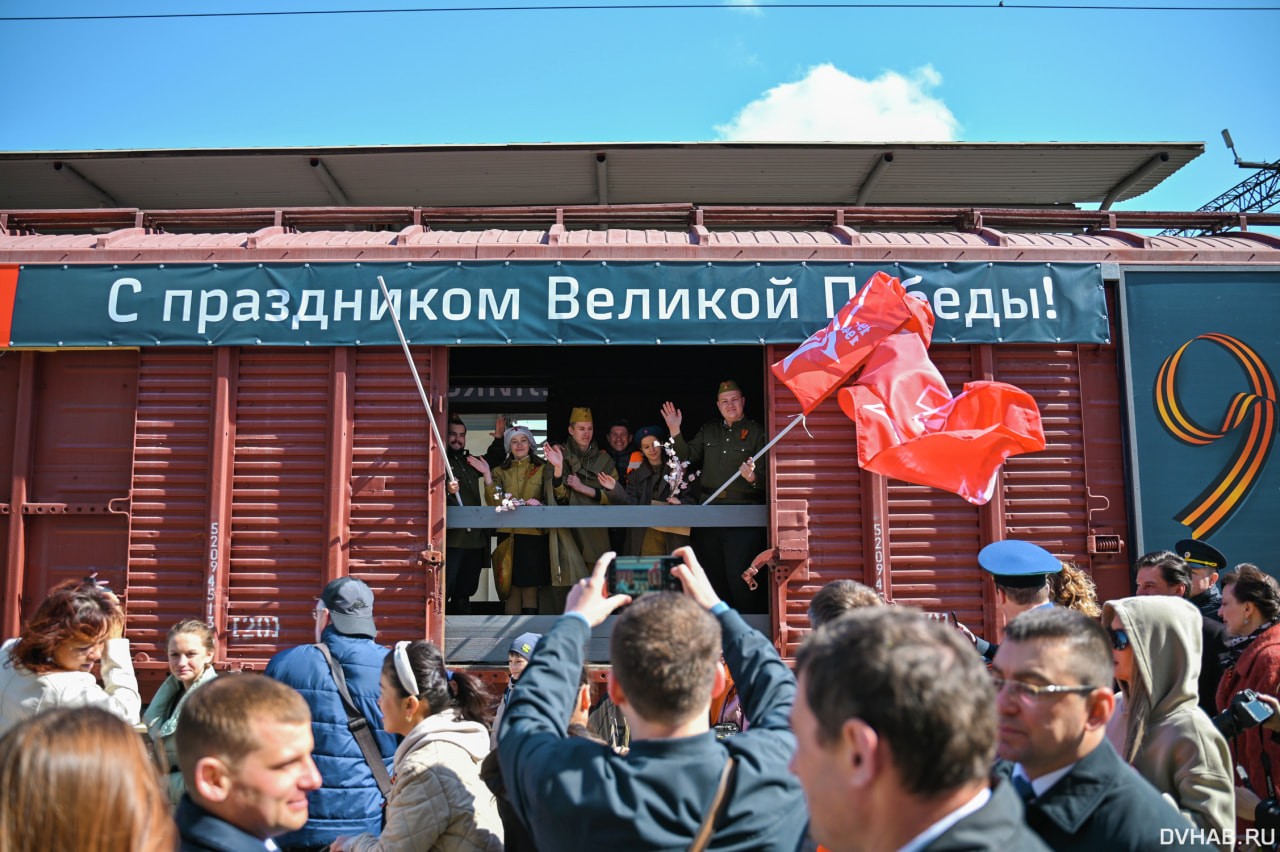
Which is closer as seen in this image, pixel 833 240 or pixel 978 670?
pixel 978 670

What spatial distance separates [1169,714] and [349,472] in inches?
187

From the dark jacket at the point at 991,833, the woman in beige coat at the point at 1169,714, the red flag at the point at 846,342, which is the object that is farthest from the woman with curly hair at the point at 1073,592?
the dark jacket at the point at 991,833

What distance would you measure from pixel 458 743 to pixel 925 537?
3872 mm

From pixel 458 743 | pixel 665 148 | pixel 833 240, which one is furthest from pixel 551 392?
pixel 458 743

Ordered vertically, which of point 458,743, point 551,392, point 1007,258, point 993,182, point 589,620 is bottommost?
point 458,743

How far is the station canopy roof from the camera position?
7.89 m

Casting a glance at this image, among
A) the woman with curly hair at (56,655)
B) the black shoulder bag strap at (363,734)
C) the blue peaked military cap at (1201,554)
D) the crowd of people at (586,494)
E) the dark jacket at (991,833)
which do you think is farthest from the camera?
the crowd of people at (586,494)

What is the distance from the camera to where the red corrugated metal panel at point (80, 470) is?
221 inches

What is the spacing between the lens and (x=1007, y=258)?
591 centimetres

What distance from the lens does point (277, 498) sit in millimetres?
5617

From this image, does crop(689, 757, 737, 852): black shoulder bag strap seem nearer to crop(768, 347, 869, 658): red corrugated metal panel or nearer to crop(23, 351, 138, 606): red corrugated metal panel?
crop(768, 347, 869, 658): red corrugated metal panel

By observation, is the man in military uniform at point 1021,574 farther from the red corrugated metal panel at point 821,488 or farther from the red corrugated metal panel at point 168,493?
the red corrugated metal panel at point 168,493

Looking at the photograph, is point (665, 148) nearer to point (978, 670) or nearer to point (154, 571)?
point (154, 571)

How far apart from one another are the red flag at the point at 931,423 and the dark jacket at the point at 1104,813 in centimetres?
306
